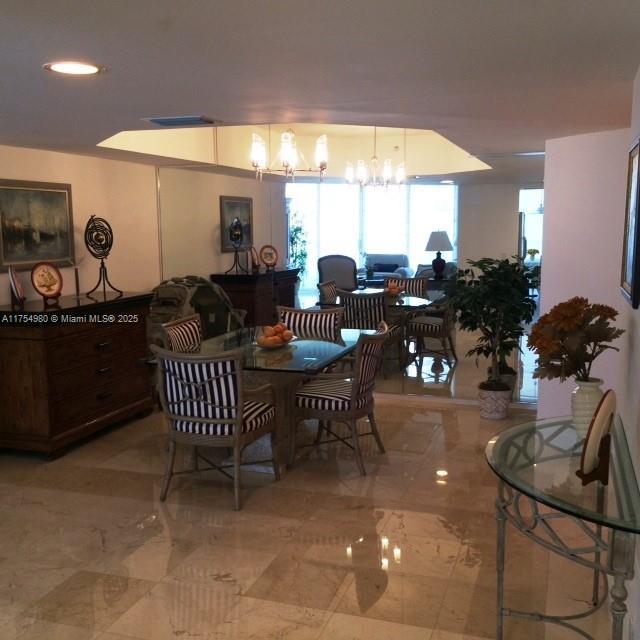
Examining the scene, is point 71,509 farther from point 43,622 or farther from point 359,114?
point 359,114

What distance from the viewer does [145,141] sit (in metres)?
5.31

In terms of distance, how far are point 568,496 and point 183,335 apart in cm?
339

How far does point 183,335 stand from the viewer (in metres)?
4.85

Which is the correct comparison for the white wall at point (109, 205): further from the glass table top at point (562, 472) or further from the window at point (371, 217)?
the glass table top at point (562, 472)

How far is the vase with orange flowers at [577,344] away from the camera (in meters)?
2.46

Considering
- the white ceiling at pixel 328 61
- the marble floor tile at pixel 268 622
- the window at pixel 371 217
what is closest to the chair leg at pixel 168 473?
the marble floor tile at pixel 268 622

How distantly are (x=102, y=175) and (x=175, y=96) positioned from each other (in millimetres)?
2897

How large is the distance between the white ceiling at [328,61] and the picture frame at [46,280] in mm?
1264

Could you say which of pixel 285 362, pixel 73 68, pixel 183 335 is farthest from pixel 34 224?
pixel 73 68

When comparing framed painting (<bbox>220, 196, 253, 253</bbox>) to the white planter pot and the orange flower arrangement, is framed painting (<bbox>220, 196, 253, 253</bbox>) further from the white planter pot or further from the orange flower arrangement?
the orange flower arrangement

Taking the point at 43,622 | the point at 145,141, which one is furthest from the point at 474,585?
the point at 145,141

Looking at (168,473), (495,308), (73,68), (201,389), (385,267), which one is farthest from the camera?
(385,267)

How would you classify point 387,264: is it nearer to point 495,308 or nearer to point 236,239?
point 236,239

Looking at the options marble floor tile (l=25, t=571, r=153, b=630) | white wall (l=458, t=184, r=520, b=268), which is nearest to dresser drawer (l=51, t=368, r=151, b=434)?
marble floor tile (l=25, t=571, r=153, b=630)
